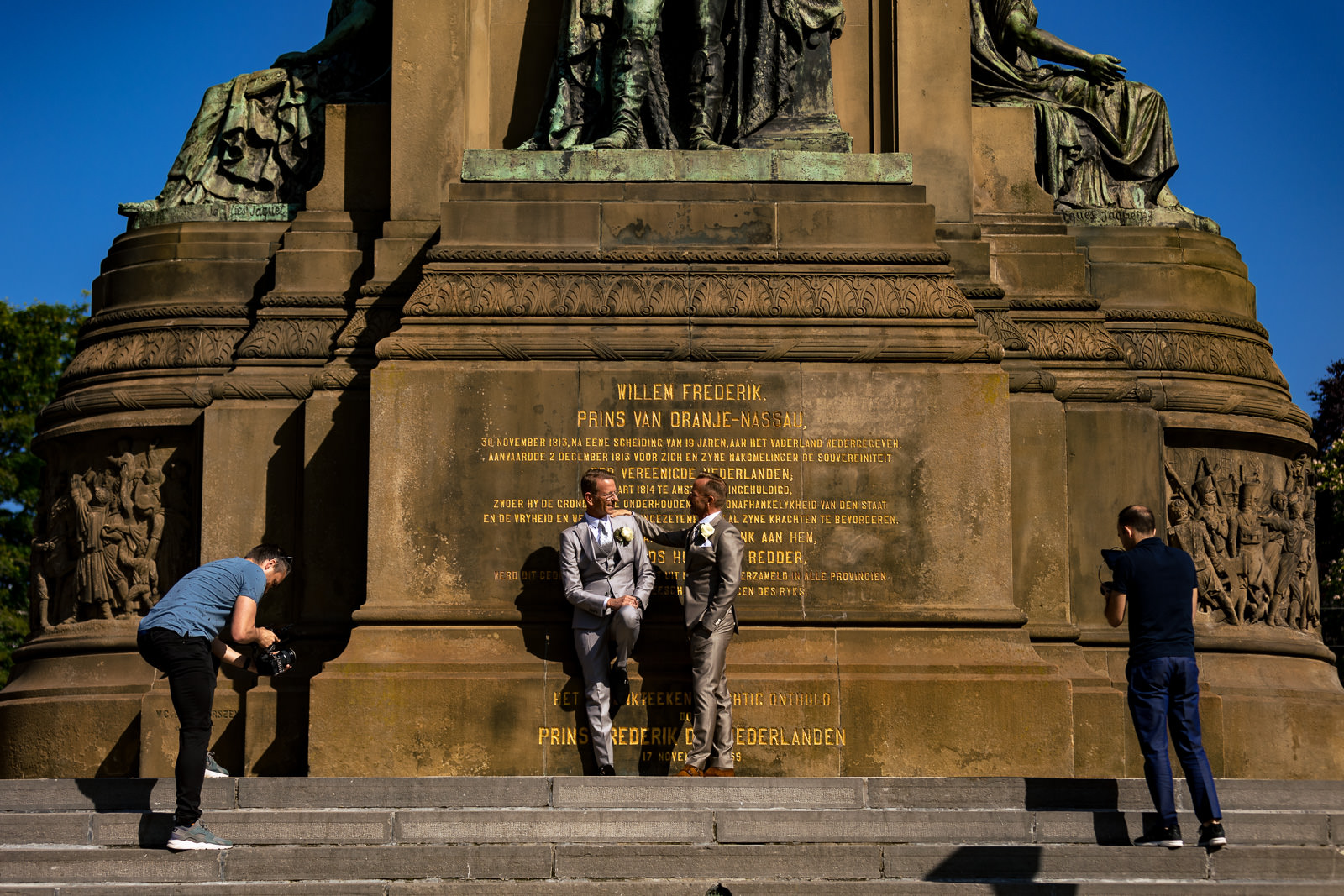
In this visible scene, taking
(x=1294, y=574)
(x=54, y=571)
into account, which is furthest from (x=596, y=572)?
(x=1294, y=574)

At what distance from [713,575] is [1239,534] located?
22.0ft

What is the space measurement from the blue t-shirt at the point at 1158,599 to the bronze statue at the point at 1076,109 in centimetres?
786

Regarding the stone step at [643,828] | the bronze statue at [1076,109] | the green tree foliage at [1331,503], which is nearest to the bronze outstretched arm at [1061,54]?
the bronze statue at [1076,109]

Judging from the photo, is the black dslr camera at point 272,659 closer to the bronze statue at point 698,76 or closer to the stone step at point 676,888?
the stone step at point 676,888

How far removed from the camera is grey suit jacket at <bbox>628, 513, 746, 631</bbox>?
13.3 m

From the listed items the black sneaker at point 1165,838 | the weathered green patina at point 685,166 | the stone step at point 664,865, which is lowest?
the stone step at point 664,865

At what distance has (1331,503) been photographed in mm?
37594

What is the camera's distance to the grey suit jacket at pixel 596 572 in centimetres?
1369

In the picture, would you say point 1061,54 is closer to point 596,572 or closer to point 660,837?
point 596,572

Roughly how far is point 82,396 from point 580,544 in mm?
6677

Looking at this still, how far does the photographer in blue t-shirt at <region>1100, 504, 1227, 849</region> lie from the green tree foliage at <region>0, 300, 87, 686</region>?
28.8 metres

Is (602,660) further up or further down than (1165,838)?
further up

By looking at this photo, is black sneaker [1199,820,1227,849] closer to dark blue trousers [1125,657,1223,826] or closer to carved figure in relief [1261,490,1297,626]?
dark blue trousers [1125,657,1223,826]

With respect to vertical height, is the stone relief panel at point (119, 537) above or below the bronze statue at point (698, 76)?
below
